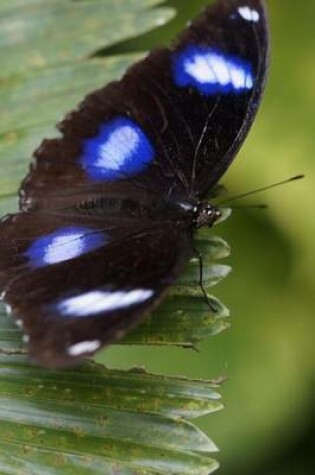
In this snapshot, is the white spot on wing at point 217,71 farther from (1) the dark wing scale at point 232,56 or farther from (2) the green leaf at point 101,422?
(2) the green leaf at point 101,422

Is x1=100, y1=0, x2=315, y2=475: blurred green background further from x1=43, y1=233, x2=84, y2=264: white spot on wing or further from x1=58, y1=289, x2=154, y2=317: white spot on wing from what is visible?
x1=58, y1=289, x2=154, y2=317: white spot on wing


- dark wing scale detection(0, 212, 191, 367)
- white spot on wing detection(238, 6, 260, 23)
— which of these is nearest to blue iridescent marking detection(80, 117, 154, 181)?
dark wing scale detection(0, 212, 191, 367)

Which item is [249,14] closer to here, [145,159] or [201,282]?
[145,159]

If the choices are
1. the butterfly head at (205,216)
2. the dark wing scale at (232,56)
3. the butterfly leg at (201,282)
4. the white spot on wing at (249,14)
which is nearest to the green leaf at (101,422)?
the butterfly leg at (201,282)

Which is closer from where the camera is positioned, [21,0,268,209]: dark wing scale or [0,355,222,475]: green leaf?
[0,355,222,475]: green leaf

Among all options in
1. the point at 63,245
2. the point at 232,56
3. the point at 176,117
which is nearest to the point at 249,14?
the point at 232,56

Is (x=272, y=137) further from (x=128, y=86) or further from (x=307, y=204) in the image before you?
(x=128, y=86)
